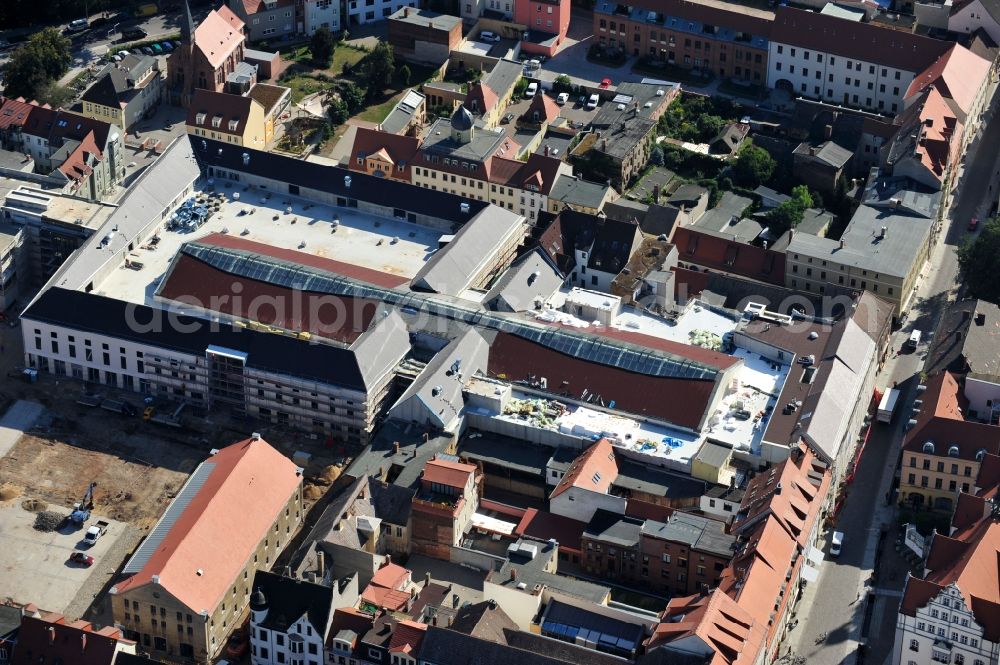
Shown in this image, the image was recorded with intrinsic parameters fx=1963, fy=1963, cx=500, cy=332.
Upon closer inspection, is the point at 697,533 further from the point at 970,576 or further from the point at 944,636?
the point at 970,576

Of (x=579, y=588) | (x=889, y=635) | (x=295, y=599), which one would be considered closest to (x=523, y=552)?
(x=579, y=588)

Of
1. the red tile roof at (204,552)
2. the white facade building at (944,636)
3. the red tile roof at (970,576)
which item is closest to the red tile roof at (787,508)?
the red tile roof at (970,576)

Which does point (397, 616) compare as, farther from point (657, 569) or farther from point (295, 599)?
point (657, 569)

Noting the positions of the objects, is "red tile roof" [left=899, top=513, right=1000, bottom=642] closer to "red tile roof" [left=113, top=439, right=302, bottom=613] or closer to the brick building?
the brick building

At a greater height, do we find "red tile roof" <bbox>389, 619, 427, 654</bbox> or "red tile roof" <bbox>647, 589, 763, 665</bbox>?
"red tile roof" <bbox>647, 589, 763, 665</bbox>

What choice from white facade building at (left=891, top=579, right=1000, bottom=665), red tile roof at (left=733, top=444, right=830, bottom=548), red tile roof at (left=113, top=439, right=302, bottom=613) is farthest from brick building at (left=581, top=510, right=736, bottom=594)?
red tile roof at (left=113, top=439, right=302, bottom=613)

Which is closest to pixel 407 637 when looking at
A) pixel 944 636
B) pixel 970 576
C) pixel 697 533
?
pixel 697 533
